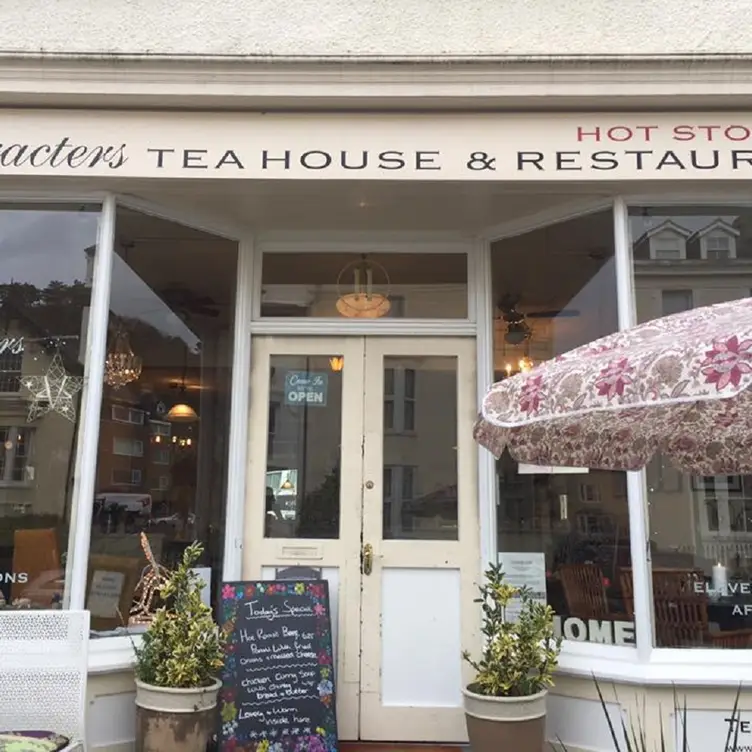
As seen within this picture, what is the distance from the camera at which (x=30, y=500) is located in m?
4.39

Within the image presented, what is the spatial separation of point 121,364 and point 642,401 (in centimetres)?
358

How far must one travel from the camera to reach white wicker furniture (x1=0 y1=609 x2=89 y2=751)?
3359mm

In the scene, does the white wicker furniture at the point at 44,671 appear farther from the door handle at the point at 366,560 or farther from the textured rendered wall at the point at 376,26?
the textured rendered wall at the point at 376,26

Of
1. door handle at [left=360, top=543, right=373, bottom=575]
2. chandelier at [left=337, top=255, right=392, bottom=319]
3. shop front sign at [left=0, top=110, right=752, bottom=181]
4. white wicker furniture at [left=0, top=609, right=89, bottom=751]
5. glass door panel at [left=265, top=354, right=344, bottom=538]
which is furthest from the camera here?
chandelier at [left=337, top=255, right=392, bottom=319]

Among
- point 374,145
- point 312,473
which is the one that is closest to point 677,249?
point 374,145

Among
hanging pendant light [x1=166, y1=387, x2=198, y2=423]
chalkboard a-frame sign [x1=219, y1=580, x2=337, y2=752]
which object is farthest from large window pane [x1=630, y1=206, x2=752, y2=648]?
hanging pendant light [x1=166, y1=387, x2=198, y2=423]

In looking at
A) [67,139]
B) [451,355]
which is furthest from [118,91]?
[451,355]

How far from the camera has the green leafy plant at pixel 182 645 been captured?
3.88 metres

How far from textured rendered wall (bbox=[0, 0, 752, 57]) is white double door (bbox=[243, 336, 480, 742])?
1802 millimetres

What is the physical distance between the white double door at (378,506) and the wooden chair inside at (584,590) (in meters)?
0.56

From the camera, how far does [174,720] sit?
149 inches

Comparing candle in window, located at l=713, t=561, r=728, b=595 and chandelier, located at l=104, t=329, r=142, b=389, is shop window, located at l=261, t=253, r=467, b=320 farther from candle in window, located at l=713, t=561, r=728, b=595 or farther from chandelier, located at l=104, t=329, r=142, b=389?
candle in window, located at l=713, t=561, r=728, b=595

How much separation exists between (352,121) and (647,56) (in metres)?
1.69

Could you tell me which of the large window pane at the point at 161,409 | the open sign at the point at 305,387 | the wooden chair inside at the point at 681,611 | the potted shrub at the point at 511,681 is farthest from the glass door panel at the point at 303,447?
the wooden chair inside at the point at 681,611
